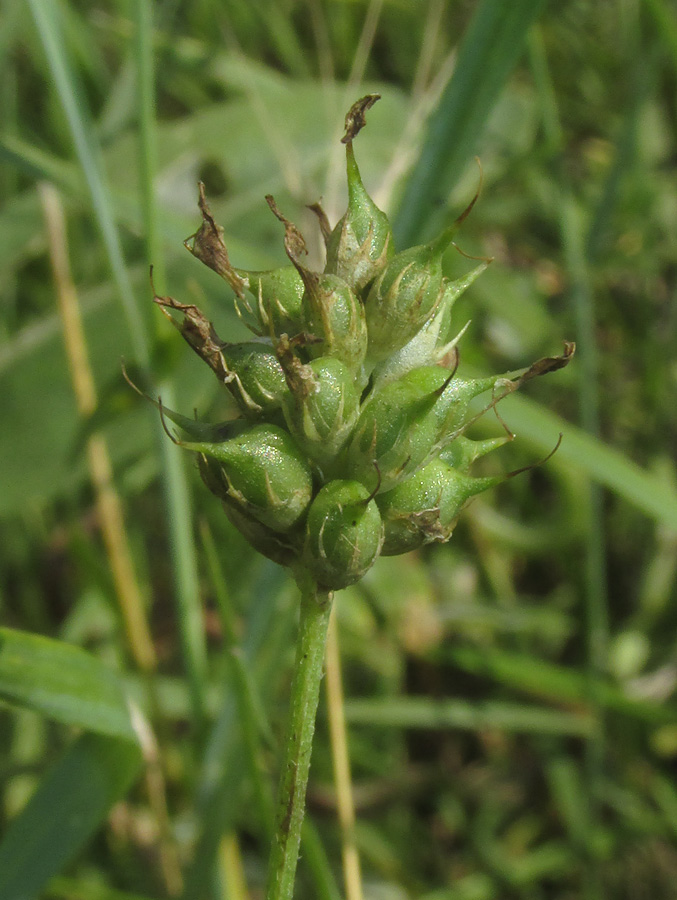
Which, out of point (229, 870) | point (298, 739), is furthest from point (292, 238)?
point (229, 870)

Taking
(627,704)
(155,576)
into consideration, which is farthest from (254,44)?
(627,704)

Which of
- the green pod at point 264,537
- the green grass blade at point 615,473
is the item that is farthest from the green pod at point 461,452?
the green grass blade at point 615,473

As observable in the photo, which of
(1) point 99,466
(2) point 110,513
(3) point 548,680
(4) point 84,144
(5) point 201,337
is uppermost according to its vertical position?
(4) point 84,144

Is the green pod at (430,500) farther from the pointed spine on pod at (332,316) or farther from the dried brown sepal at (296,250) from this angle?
the dried brown sepal at (296,250)

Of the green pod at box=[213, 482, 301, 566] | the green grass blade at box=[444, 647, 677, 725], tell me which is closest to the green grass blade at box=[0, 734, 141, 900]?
the green pod at box=[213, 482, 301, 566]

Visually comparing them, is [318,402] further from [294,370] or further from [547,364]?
[547,364]

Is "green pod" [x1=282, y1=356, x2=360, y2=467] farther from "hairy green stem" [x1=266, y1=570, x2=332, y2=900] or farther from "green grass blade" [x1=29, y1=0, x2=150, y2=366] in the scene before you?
"green grass blade" [x1=29, y1=0, x2=150, y2=366]
